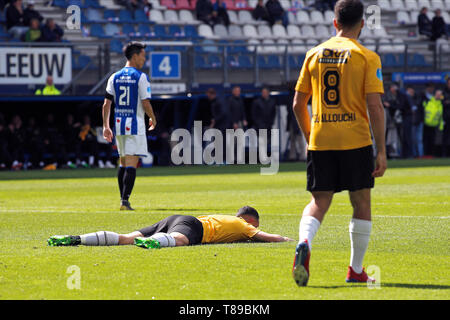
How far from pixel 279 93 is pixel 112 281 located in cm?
2105

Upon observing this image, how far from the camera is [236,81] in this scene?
2745 cm

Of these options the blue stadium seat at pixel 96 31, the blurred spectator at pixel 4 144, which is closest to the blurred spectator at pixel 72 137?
the blurred spectator at pixel 4 144

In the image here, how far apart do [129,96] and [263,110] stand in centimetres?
1345

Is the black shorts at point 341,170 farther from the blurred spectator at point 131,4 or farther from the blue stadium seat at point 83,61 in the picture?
→ the blurred spectator at point 131,4

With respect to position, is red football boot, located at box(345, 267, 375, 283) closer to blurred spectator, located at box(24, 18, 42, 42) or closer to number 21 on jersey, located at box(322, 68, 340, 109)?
number 21 on jersey, located at box(322, 68, 340, 109)

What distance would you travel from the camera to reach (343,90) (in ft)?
20.4

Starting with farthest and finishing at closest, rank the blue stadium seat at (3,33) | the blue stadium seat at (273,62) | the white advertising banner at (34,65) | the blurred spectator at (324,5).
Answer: the blurred spectator at (324,5), the blue stadium seat at (273,62), the blue stadium seat at (3,33), the white advertising banner at (34,65)

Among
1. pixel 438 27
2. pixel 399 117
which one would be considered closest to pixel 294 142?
pixel 399 117

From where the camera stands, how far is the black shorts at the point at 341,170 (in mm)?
6133

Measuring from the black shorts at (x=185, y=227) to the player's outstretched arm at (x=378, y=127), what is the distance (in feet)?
8.25

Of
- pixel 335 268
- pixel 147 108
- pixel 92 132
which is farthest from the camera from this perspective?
pixel 92 132

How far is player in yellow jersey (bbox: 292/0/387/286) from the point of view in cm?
614

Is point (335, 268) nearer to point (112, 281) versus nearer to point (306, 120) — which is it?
point (306, 120)
